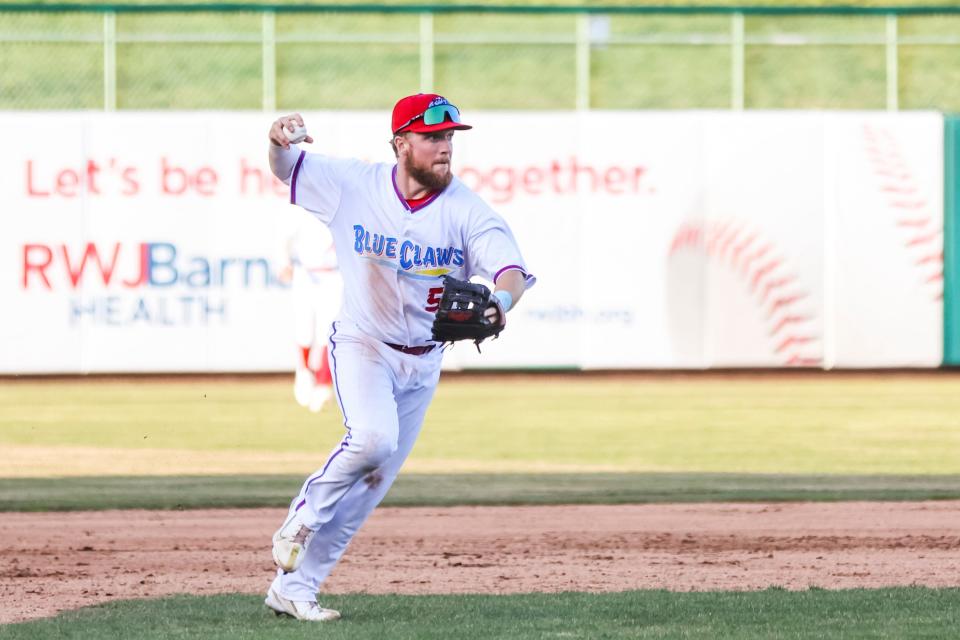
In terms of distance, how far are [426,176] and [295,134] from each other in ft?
1.45

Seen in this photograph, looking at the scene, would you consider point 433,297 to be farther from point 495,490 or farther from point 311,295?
point 311,295

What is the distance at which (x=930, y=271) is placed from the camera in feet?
61.9

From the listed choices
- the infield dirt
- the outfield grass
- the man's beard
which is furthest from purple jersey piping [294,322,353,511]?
the outfield grass

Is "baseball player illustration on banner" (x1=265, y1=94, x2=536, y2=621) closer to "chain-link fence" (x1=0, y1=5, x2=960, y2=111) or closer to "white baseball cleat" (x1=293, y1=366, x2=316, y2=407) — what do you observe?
"white baseball cleat" (x1=293, y1=366, x2=316, y2=407)

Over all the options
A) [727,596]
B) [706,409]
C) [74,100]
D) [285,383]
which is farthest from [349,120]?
[727,596]

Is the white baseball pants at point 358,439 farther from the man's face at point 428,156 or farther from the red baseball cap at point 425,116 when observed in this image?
the red baseball cap at point 425,116

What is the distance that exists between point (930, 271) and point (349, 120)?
22.7 feet

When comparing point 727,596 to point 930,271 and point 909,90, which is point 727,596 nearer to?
point 930,271

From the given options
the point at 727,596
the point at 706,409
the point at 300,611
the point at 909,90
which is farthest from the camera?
the point at 909,90

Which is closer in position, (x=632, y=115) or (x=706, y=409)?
(x=706, y=409)

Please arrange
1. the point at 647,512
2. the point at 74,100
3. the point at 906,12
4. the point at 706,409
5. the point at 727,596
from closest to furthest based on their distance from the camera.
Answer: the point at 727,596
the point at 647,512
the point at 706,409
the point at 906,12
the point at 74,100

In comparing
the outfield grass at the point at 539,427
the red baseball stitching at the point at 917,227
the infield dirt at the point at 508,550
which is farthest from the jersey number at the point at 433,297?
the red baseball stitching at the point at 917,227

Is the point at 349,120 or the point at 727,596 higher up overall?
the point at 349,120

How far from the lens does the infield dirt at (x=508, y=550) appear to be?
21.9 feet
